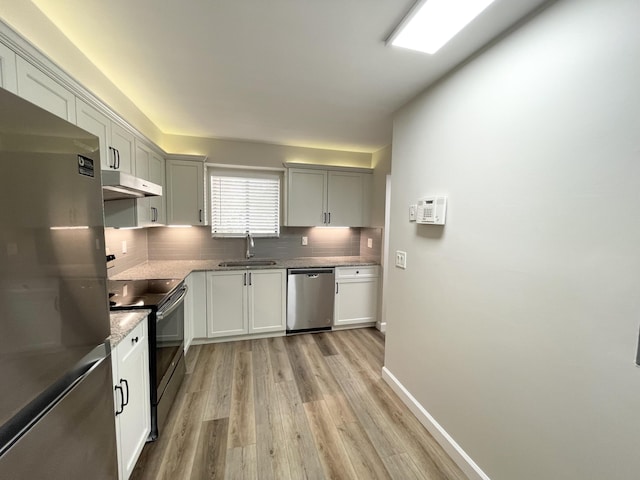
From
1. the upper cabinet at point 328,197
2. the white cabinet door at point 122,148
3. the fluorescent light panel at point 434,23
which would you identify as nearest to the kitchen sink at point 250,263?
the upper cabinet at point 328,197

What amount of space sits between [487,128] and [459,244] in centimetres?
69

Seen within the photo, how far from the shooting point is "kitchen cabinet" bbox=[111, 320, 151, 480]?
1.31 meters

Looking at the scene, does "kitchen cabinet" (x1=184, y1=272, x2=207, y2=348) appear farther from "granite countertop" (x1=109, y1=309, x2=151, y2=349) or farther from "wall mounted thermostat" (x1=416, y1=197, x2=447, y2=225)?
"wall mounted thermostat" (x1=416, y1=197, x2=447, y2=225)

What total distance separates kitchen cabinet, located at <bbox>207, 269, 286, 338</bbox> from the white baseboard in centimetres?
156

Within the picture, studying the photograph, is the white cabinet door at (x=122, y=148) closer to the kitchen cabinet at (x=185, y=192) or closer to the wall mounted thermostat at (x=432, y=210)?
the kitchen cabinet at (x=185, y=192)

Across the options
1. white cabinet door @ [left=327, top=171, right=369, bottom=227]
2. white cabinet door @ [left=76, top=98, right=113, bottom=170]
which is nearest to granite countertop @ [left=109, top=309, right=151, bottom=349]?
white cabinet door @ [left=76, top=98, right=113, bottom=170]

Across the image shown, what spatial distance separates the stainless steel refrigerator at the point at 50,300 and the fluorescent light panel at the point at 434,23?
5.14 ft

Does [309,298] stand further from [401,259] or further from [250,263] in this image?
[401,259]

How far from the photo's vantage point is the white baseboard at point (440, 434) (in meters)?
1.56

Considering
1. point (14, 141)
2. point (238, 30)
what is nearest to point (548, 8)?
point (238, 30)

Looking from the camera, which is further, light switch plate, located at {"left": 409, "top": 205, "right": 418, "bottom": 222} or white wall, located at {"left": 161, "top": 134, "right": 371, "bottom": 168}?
white wall, located at {"left": 161, "top": 134, "right": 371, "bottom": 168}

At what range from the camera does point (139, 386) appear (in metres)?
1.57

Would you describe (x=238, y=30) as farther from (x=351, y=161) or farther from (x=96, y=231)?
(x=351, y=161)

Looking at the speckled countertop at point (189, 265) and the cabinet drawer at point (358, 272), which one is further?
the cabinet drawer at point (358, 272)
